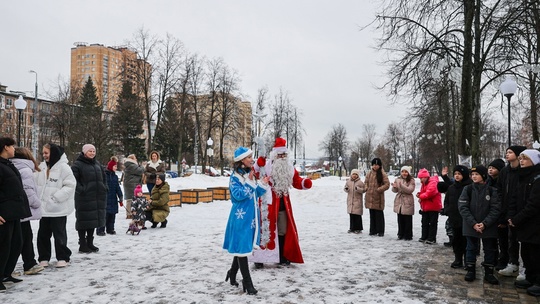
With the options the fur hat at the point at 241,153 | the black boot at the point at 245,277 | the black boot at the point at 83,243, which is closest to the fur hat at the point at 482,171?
the fur hat at the point at 241,153

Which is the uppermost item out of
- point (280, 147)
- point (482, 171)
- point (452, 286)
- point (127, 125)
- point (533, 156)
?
point (127, 125)

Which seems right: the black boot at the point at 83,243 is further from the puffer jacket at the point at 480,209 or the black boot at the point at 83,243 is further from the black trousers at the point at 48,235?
the puffer jacket at the point at 480,209

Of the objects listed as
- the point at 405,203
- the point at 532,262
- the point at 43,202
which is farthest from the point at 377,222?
the point at 43,202

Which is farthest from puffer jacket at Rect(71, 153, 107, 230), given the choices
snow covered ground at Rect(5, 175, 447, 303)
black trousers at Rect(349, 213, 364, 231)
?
black trousers at Rect(349, 213, 364, 231)

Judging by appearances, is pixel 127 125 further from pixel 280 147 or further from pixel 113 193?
pixel 280 147

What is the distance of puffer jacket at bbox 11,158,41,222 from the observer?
18.5ft

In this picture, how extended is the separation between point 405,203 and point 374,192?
0.81 meters

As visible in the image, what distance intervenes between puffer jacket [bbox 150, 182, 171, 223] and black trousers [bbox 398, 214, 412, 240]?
6.01m

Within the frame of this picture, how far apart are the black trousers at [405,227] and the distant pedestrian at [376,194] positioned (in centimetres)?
50

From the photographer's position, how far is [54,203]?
6.11 m

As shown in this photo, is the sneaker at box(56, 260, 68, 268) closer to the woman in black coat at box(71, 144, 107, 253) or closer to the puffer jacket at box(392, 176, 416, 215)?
the woman in black coat at box(71, 144, 107, 253)

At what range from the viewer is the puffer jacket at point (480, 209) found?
5.43 meters

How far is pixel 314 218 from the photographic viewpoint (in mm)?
13500

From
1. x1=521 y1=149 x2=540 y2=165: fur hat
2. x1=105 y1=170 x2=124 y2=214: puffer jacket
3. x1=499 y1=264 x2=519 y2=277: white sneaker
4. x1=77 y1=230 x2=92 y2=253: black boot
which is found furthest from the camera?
x1=105 y1=170 x2=124 y2=214: puffer jacket
